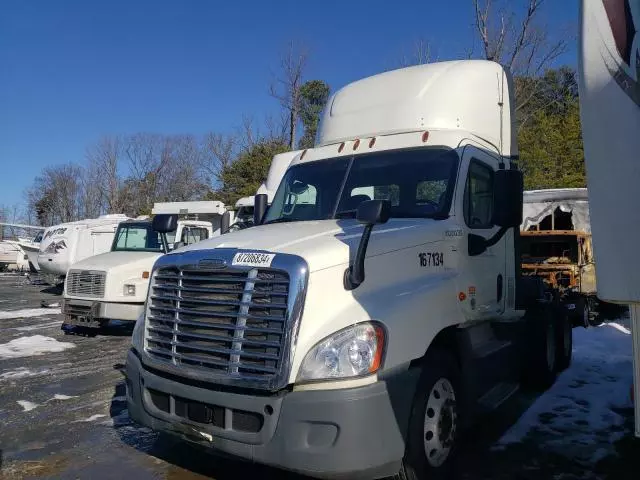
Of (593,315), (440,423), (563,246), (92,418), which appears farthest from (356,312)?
(593,315)

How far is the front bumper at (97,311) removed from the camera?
10000 mm

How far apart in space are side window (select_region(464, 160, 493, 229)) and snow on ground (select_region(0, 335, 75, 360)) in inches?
297

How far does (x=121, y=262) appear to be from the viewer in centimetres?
1052

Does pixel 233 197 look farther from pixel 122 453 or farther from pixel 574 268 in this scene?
pixel 122 453

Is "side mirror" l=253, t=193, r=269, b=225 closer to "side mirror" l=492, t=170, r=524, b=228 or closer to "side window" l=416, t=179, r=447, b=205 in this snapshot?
"side window" l=416, t=179, r=447, b=205

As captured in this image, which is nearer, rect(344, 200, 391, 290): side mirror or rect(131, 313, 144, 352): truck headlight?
rect(344, 200, 391, 290): side mirror

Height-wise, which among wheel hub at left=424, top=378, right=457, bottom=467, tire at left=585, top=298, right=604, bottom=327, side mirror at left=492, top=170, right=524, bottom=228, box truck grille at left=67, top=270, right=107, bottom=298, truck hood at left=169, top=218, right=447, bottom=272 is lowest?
tire at left=585, top=298, right=604, bottom=327

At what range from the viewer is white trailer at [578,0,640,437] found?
2.63 meters

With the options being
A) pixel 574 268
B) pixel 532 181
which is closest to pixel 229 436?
pixel 574 268

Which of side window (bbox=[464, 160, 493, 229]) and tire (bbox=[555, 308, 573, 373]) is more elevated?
side window (bbox=[464, 160, 493, 229])

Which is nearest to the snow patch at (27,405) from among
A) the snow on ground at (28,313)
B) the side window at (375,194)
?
the side window at (375,194)

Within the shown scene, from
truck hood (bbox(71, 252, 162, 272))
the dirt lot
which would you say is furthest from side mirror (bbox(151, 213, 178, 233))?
truck hood (bbox(71, 252, 162, 272))

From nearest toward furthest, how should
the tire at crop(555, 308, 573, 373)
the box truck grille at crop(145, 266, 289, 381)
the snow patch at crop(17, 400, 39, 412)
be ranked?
the box truck grille at crop(145, 266, 289, 381) < the snow patch at crop(17, 400, 39, 412) < the tire at crop(555, 308, 573, 373)

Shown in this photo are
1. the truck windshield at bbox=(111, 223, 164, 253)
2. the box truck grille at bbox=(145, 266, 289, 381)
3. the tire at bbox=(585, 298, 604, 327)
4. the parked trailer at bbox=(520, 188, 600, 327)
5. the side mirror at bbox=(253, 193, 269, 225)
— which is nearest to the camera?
the box truck grille at bbox=(145, 266, 289, 381)
